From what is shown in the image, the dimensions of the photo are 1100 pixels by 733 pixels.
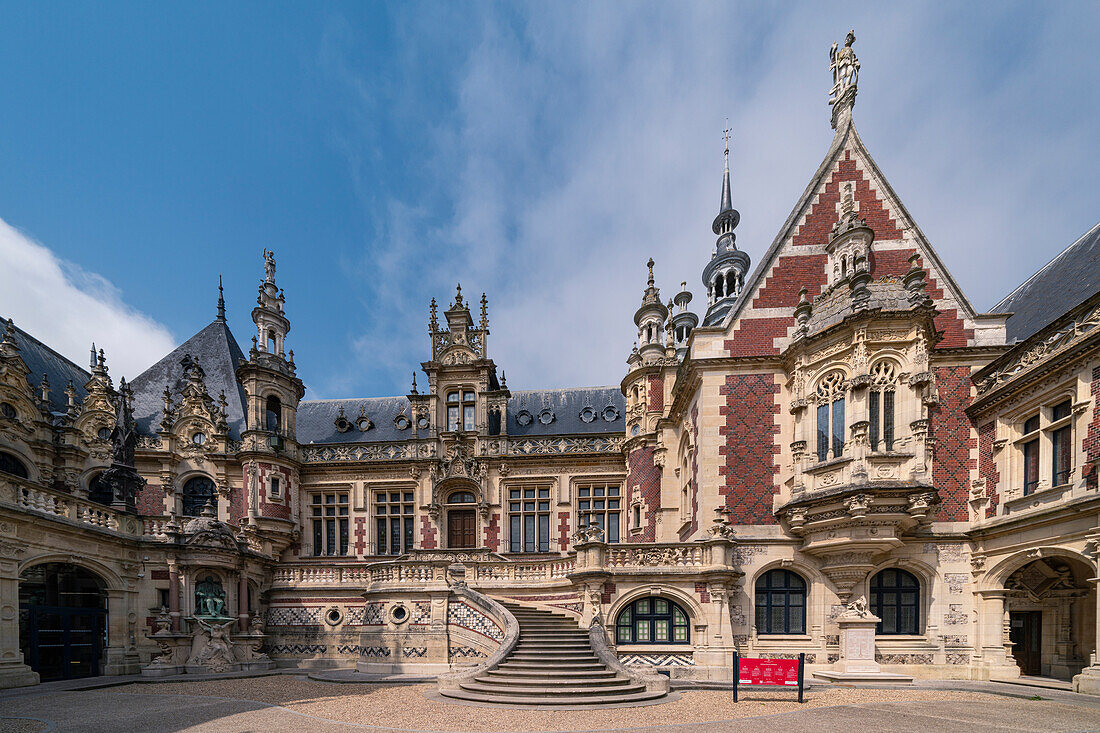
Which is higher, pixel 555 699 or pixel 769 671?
pixel 769 671

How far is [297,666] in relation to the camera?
61.3ft

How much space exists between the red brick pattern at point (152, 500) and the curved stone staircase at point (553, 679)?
19396 mm

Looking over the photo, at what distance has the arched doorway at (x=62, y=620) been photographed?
15.0 meters

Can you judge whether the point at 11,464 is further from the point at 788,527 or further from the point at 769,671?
the point at 788,527

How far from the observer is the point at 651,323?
85.8ft

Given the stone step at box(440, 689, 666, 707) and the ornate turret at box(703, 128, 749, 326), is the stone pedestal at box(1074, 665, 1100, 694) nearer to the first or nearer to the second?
the stone step at box(440, 689, 666, 707)

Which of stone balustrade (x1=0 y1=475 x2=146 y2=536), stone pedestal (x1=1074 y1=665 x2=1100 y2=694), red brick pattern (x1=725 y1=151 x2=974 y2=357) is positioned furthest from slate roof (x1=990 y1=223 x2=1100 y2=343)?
stone balustrade (x1=0 y1=475 x2=146 y2=536)

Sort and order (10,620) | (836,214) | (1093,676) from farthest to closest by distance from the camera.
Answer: (836,214) → (10,620) → (1093,676)

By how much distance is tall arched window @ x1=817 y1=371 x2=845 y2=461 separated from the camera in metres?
15.4

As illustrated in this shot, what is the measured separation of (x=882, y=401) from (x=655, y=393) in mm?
10422

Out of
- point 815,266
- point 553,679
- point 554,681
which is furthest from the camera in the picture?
point 815,266

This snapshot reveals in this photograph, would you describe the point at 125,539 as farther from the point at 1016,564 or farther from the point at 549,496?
the point at 1016,564

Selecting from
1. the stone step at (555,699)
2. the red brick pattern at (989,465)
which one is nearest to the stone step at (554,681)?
the stone step at (555,699)

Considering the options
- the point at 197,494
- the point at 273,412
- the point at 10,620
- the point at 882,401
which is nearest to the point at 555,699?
the point at 882,401
